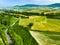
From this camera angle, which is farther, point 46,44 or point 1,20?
point 1,20

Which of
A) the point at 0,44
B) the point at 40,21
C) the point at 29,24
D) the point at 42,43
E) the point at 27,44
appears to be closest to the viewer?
the point at 0,44

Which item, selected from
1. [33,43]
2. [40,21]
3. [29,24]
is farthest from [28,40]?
[40,21]

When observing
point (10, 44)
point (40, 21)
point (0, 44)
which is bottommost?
point (40, 21)

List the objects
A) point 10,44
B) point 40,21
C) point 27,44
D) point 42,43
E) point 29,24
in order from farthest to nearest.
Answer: point 40,21 < point 29,24 < point 42,43 < point 10,44 < point 27,44

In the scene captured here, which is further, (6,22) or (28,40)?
(6,22)

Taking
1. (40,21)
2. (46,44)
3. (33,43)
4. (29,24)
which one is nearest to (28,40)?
(33,43)

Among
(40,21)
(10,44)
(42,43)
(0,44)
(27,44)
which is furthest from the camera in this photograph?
(40,21)

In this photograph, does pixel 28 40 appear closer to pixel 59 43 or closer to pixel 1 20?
pixel 59 43

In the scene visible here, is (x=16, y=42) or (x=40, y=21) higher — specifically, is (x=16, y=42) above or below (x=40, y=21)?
above

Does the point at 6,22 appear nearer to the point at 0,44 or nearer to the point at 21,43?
the point at 21,43
